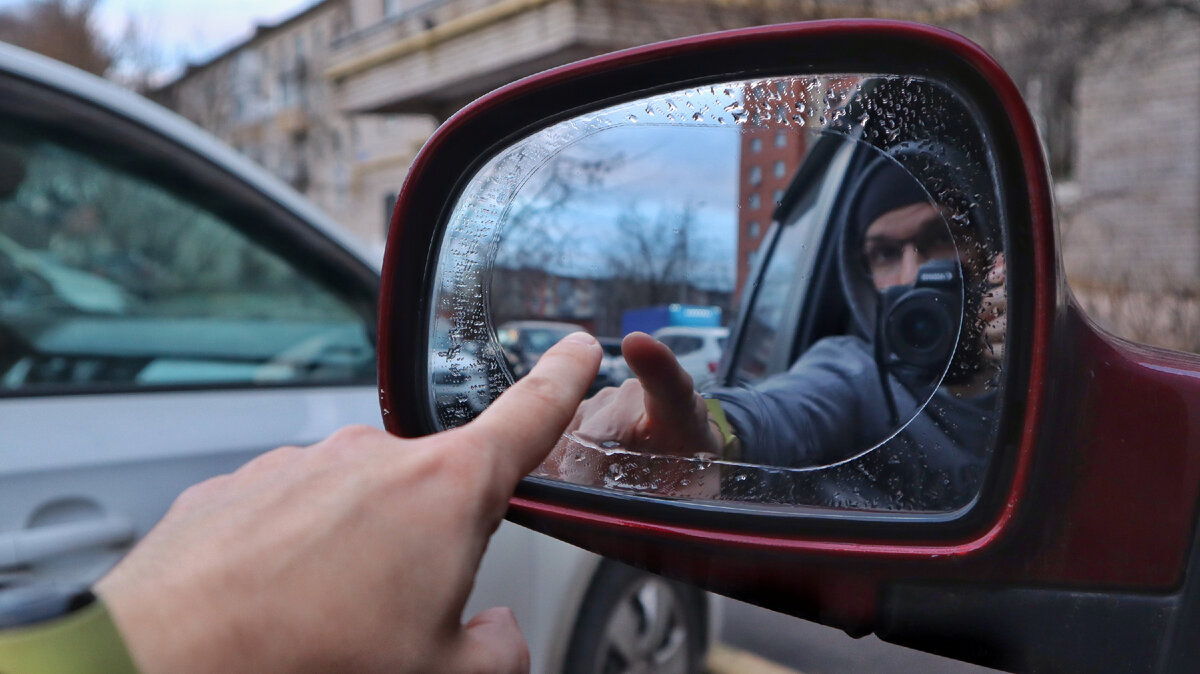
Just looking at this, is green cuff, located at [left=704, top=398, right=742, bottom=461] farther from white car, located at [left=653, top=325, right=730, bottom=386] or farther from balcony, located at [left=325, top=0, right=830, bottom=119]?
balcony, located at [left=325, top=0, right=830, bottom=119]

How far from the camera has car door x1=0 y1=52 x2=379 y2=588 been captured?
194 centimetres

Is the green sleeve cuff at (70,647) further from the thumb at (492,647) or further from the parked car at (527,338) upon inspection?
the parked car at (527,338)

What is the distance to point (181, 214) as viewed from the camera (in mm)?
2887

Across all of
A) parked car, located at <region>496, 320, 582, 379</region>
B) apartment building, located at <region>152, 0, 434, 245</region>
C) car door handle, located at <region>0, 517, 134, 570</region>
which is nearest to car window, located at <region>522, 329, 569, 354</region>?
parked car, located at <region>496, 320, 582, 379</region>

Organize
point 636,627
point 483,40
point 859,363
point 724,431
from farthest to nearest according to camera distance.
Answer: point 483,40 → point 636,627 → point 859,363 → point 724,431

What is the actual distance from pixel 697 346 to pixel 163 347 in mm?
2195

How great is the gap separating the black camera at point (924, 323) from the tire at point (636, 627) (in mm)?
1768

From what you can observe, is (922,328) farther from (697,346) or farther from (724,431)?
(697,346)

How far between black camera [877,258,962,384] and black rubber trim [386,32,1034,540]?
14 centimetres

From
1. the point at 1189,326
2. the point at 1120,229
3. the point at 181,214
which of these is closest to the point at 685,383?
the point at 181,214

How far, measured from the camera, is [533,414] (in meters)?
0.90

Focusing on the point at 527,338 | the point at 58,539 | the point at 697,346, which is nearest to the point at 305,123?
the point at 58,539

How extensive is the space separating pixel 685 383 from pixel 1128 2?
729 cm

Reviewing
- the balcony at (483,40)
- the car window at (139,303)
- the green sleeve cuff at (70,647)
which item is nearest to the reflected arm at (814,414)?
the green sleeve cuff at (70,647)
